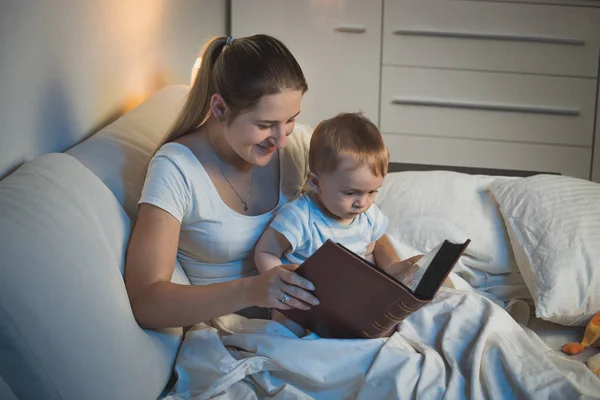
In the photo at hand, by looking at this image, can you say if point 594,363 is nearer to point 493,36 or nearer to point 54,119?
point 54,119

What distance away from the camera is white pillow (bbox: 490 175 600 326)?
181 cm

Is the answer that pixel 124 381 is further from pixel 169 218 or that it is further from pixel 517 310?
pixel 517 310

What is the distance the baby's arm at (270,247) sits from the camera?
5.28 ft

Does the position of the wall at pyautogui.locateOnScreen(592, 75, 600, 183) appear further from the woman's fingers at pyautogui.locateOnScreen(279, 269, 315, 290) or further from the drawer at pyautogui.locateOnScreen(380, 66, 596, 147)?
the woman's fingers at pyautogui.locateOnScreen(279, 269, 315, 290)

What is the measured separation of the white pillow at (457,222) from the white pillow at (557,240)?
2.0 inches

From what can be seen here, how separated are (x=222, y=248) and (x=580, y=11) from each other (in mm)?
2309

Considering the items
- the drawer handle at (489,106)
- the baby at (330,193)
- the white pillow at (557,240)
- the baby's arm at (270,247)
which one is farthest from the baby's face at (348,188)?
the drawer handle at (489,106)

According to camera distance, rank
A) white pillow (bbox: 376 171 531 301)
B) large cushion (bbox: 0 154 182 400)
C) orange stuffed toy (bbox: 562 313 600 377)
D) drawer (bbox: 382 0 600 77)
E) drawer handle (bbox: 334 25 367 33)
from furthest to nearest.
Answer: drawer handle (bbox: 334 25 367 33), drawer (bbox: 382 0 600 77), white pillow (bbox: 376 171 531 301), orange stuffed toy (bbox: 562 313 600 377), large cushion (bbox: 0 154 182 400)

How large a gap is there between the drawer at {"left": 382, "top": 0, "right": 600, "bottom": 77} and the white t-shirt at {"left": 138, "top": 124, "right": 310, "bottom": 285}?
1871 millimetres

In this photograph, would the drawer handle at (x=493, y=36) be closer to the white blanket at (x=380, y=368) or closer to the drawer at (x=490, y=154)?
the drawer at (x=490, y=154)

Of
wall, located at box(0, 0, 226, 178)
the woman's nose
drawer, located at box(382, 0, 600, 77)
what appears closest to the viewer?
wall, located at box(0, 0, 226, 178)

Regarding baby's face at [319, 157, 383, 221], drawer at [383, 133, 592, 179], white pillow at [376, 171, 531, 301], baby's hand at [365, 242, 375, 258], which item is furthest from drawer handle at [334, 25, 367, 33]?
baby's face at [319, 157, 383, 221]

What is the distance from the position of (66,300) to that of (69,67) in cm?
68

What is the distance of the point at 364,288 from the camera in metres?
1.32
